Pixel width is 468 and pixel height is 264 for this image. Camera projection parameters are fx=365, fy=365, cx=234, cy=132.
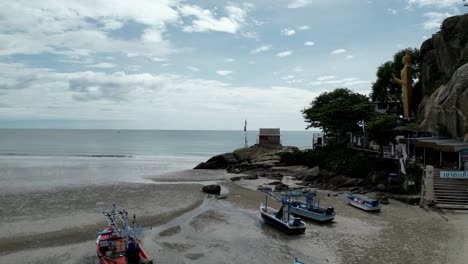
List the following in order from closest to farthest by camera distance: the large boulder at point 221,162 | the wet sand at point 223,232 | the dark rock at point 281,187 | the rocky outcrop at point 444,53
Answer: the wet sand at point 223,232
the dark rock at point 281,187
the rocky outcrop at point 444,53
the large boulder at point 221,162

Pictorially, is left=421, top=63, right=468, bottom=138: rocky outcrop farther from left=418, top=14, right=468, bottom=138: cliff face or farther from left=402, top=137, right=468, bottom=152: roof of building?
left=402, top=137, right=468, bottom=152: roof of building

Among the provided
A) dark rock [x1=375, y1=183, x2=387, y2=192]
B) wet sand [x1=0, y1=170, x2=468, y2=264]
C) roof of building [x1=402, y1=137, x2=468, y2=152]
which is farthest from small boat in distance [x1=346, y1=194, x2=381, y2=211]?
roof of building [x1=402, y1=137, x2=468, y2=152]

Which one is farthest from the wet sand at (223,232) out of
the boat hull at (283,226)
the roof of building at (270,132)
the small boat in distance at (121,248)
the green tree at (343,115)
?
the roof of building at (270,132)

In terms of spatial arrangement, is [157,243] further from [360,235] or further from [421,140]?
[421,140]

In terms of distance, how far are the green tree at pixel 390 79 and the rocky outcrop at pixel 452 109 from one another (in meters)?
24.9

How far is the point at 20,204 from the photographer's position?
33.2m

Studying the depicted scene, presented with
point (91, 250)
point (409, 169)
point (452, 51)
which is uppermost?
point (452, 51)

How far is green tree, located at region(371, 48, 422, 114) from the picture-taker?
2670 inches

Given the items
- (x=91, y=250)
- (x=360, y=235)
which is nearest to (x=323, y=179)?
(x=360, y=235)

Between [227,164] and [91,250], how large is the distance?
4427cm

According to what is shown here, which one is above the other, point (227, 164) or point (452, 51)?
point (452, 51)

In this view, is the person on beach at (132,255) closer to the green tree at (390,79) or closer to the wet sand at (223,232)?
the wet sand at (223,232)

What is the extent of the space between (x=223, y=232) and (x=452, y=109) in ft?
93.1

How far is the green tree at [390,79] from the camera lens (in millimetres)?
67812
